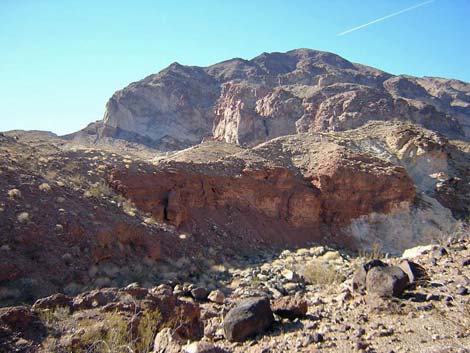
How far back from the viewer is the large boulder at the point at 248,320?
5.18m

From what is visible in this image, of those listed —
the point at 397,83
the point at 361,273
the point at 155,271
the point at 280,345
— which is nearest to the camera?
the point at 280,345

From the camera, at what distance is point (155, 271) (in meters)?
11.6

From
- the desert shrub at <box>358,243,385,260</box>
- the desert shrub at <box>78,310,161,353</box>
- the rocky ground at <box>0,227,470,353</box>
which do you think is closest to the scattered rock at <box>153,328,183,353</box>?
the rocky ground at <box>0,227,470,353</box>

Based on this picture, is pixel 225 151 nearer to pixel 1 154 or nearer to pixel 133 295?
pixel 1 154

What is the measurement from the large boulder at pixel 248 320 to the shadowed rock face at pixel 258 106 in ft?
134

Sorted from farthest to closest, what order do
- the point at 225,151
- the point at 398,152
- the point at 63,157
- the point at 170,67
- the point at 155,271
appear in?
the point at 170,67, the point at 398,152, the point at 225,151, the point at 63,157, the point at 155,271

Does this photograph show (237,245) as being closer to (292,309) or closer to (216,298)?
(216,298)

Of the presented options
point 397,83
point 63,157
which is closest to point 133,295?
point 63,157

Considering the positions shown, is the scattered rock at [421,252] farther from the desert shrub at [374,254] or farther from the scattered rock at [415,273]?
the scattered rock at [415,273]

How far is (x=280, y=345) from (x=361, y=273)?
217cm

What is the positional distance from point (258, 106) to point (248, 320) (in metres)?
52.8

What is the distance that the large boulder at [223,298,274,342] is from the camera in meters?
5.18

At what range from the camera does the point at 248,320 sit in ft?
17.1

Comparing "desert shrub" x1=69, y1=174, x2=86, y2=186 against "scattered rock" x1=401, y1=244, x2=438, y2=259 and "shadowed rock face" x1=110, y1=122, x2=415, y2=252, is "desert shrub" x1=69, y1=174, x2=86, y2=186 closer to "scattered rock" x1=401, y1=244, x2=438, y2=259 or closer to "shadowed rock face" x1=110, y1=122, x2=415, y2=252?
"shadowed rock face" x1=110, y1=122, x2=415, y2=252
